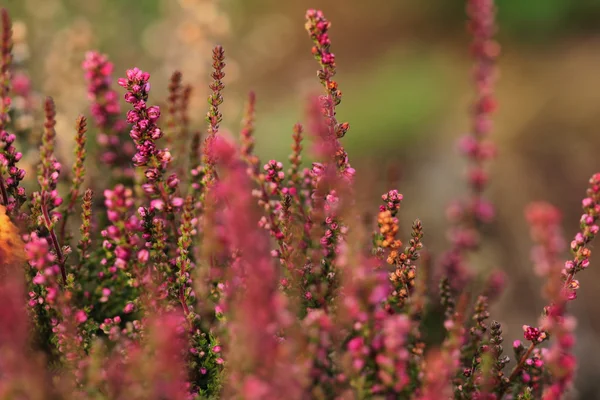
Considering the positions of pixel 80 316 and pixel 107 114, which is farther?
pixel 107 114

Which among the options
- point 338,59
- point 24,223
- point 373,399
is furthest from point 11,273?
point 338,59

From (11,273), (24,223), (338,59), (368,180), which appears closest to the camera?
(368,180)

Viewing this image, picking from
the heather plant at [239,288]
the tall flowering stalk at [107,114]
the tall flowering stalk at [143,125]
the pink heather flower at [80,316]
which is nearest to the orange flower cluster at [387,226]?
the heather plant at [239,288]

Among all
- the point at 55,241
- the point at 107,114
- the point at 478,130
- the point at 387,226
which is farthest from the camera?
the point at 478,130

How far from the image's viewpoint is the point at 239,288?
3.95ft

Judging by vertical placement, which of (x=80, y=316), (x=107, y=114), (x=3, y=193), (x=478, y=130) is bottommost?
(x=80, y=316)

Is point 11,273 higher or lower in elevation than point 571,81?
lower

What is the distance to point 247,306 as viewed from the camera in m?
0.87

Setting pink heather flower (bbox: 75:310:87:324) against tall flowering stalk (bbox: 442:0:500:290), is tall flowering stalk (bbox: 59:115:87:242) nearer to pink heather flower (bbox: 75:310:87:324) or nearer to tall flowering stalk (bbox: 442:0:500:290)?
pink heather flower (bbox: 75:310:87:324)

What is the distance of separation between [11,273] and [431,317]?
1037mm

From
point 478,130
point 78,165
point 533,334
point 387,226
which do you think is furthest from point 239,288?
point 478,130

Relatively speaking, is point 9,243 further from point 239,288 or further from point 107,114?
point 107,114

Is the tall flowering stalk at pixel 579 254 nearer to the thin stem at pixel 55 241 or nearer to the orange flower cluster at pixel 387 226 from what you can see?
the orange flower cluster at pixel 387 226

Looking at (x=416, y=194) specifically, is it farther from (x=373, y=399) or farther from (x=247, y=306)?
(x=247, y=306)
